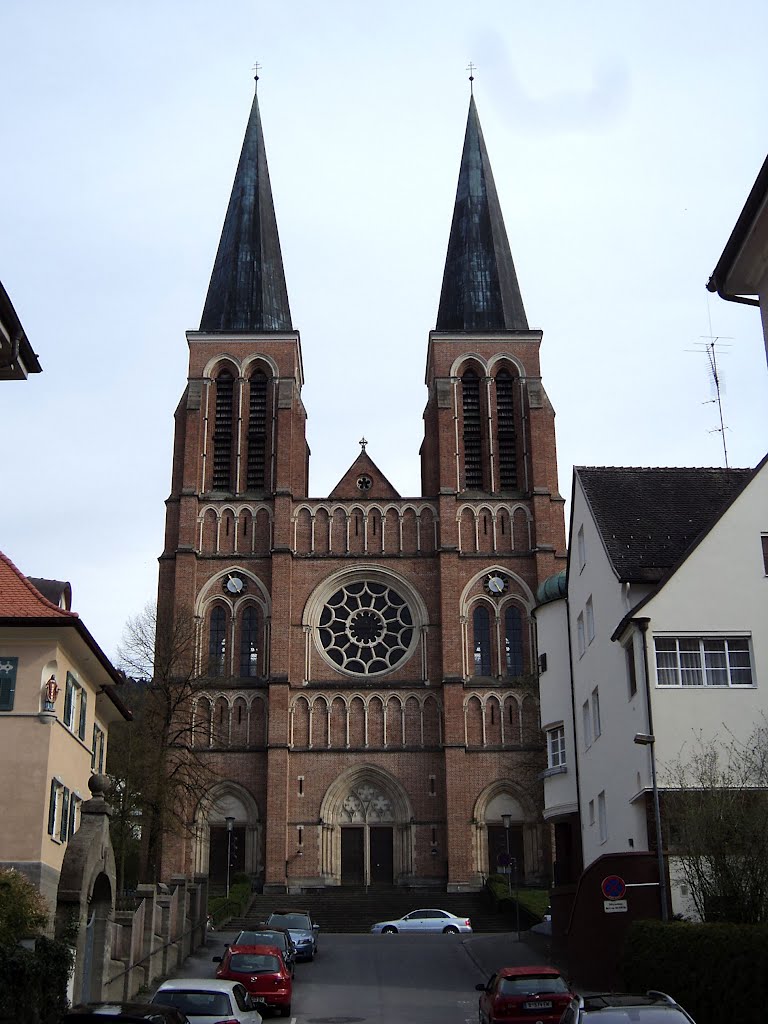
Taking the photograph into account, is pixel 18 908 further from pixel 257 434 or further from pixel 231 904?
pixel 257 434

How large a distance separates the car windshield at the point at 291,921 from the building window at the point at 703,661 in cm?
1480

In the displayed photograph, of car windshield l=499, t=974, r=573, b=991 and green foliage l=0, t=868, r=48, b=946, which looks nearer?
green foliage l=0, t=868, r=48, b=946

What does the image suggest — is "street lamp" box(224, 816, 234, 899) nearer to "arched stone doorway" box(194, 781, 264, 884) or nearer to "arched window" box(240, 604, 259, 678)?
"arched stone doorway" box(194, 781, 264, 884)

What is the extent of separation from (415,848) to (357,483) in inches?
689

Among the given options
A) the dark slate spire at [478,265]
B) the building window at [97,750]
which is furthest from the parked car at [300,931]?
the dark slate spire at [478,265]

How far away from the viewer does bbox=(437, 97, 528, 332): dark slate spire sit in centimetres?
6462

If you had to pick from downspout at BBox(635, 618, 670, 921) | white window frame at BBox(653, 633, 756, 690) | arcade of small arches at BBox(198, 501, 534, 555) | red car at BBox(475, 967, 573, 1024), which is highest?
arcade of small arches at BBox(198, 501, 534, 555)

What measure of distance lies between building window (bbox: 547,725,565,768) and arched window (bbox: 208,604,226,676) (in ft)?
78.6

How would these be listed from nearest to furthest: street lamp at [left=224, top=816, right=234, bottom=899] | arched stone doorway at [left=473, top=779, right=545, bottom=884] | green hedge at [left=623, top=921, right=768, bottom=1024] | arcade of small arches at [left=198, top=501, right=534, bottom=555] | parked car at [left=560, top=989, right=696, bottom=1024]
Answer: parked car at [left=560, top=989, right=696, bottom=1024]
green hedge at [left=623, top=921, right=768, bottom=1024]
street lamp at [left=224, top=816, right=234, bottom=899]
arched stone doorway at [left=473, top=779, right=545, bottom=884]
arcade of small arches at [left=198, top=501, right=534, bottom=555]

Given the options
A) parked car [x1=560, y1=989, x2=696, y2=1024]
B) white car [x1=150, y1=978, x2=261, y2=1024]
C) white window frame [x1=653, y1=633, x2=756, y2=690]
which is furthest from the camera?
white window frame [x1=653, y1=633, x2=756, y2=690]

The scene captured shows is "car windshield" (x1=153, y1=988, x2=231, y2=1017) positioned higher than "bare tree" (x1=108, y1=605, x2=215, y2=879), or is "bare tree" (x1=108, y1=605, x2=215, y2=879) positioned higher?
"bare tree" (x1=108, y1=605, x2=215, y2=879)

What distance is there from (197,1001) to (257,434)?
147 feet

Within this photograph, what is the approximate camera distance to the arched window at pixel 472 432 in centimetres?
6091

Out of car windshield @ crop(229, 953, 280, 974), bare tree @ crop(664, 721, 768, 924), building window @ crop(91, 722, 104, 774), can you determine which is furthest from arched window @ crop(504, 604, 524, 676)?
car windshield @ crop(229, 953, 280, 974)
